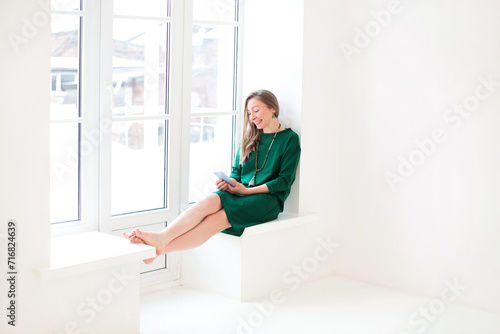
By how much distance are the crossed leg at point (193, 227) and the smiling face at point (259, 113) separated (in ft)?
1.94

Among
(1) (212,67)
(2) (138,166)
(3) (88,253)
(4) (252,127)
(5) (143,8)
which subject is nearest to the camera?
(3) (88,253)

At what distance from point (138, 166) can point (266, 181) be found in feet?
2.62

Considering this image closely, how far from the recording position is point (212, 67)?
4.22m

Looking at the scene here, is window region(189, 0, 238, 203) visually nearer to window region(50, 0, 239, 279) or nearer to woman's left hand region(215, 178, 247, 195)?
window region(50, 0, 239, 279)

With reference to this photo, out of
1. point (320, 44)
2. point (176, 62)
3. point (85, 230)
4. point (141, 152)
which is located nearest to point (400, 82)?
point (320, 44)

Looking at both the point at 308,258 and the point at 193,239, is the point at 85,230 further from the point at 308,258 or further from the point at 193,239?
the point at 308,258

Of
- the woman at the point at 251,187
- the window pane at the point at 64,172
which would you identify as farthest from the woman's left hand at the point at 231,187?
the window pane at the point at 64,172

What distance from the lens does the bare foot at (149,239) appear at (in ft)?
11.1

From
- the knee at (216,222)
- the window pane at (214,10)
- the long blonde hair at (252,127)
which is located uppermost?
the window pane at (214,10)

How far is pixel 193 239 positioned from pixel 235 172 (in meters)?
0.67

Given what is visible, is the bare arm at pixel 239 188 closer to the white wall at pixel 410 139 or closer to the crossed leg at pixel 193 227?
the crossed leg at pixel 193 227

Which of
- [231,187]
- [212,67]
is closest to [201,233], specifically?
[231,187]

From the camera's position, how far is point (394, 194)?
4.20 metres

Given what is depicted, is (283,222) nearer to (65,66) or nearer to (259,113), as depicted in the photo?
(259,113)
